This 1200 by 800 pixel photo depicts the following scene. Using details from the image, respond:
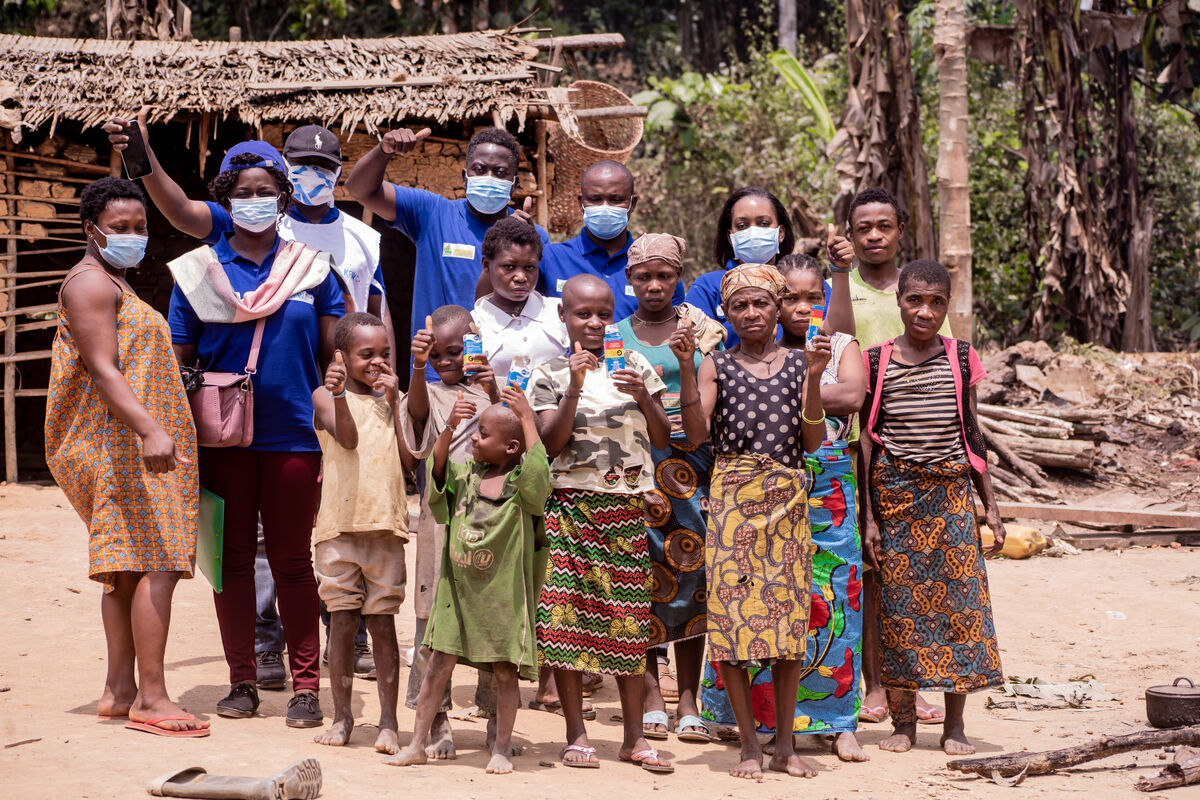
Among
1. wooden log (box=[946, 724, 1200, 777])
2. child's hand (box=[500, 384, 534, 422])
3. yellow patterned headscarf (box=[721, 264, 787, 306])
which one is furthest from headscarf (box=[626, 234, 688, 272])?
wooden log (box=[946, 724, 1200, 777])

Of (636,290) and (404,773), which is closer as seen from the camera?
(404,773)

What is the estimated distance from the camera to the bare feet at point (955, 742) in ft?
14.6

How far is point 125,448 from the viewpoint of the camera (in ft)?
14.2

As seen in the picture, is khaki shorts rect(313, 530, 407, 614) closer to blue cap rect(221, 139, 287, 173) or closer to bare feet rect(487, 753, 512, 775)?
bare feet rect(487, 753, 512, 775)

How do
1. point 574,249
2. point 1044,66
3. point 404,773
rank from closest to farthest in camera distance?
point 404,773 < point 574,249 < point 1044,66

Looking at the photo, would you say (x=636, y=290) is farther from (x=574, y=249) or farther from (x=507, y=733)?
(x=507, y=733)

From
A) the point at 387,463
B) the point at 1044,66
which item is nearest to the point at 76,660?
the point at 387,463

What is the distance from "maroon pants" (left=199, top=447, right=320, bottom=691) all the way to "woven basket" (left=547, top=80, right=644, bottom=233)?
605cm

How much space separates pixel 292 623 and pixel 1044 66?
12128 millimetres

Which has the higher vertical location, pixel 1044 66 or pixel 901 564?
pixel 1044 66

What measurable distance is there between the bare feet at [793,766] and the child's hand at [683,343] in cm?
138

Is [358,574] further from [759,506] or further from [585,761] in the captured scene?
[759,506]

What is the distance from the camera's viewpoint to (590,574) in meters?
4.25

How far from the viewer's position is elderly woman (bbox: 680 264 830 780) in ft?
13.7
